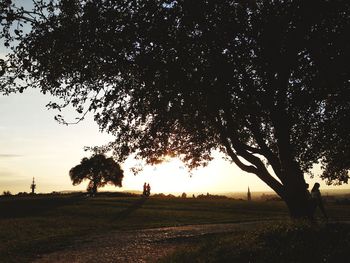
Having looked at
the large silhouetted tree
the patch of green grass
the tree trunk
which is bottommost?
the patch of green grass

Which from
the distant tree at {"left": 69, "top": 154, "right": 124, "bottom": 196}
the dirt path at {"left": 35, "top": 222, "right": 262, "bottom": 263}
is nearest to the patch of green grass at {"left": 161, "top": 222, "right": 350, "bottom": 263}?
the dirt path at {"left": 35, "top": 222, "right": 262, "bottom": 263}

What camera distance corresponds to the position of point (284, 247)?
11.7 metres

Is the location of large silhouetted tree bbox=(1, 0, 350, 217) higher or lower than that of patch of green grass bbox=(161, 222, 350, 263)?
higher

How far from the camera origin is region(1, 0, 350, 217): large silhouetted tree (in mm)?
12812

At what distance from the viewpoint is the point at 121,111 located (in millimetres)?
15594

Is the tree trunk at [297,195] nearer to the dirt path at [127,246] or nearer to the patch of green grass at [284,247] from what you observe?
the patch of green grass at [284,247]

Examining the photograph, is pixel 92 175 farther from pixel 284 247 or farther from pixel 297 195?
pixel 284 247

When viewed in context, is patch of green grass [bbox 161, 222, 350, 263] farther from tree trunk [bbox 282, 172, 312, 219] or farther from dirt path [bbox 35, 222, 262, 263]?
dirt path [bbox 35, 222, 262, 263]

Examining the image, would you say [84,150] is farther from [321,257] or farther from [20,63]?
[321,257]

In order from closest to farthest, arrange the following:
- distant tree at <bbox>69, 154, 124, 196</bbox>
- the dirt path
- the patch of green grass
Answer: the patch of green grass → the dirt path → distant tree at <bbox>69, 154, 124, 196</bbox>

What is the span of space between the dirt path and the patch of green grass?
8.63ft

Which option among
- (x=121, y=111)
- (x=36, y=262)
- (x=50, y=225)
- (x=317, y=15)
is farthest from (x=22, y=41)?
(x=50, y=225)

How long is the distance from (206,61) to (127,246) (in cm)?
962

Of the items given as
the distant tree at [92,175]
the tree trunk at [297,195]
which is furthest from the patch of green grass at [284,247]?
the distant tree at [92,175]
